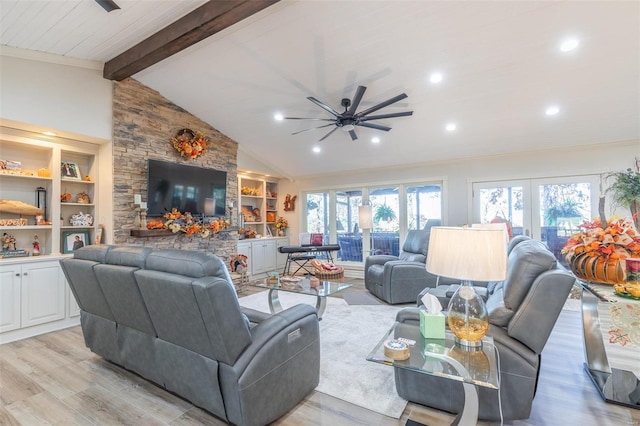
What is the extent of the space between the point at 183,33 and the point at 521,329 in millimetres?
4019

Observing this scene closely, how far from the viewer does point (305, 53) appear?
358 cm

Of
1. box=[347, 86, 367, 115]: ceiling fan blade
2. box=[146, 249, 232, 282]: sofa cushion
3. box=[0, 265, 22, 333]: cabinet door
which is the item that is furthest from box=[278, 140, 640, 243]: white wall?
box=[0, 265, 22, 333]: cabinet door

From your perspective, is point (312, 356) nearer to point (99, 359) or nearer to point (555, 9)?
point (99, 359)

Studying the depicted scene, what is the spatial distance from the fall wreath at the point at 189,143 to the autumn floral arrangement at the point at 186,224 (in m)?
1.01

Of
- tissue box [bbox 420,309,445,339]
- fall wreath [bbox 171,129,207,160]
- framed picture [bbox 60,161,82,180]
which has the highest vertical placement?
fall wreath [bbox 171,129,207,160]

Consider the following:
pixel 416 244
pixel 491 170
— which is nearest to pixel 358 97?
pixel 416 244

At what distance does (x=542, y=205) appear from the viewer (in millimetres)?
5090

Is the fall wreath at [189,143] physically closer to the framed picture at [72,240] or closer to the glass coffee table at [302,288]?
the framed picture at [72,240]

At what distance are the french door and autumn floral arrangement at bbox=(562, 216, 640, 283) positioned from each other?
11.3 ft

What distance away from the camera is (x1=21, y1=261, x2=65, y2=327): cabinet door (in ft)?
11.3

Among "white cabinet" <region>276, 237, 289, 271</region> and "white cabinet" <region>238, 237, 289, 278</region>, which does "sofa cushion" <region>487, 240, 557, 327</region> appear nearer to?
"white cabinet" <region>238, 237, 289, 278</region>

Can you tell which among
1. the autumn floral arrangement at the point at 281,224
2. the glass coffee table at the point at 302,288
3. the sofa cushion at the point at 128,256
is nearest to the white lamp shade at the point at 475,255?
the sofa cushion at the point at 128,256

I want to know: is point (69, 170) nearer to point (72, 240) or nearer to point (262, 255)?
point (72, 240)

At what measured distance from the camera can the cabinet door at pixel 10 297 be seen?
328cm
